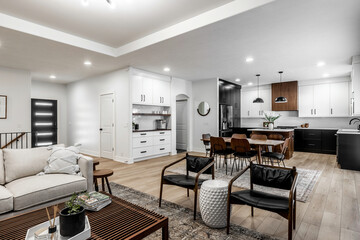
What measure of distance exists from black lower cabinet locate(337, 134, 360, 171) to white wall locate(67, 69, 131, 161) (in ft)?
18.2

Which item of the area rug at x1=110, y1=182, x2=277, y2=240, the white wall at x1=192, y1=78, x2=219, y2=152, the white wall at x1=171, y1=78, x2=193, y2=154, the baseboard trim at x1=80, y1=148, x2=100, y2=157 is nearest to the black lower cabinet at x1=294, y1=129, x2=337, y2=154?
the white wall at x1=192, y1=78, x2=219, y2=152

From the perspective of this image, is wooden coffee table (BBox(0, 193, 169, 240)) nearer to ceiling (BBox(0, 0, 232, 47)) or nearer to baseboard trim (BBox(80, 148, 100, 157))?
ceiling (BBox(0, 0, 232, 47))

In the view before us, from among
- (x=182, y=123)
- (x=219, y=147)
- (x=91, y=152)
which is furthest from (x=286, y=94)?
(x=91, y=152)

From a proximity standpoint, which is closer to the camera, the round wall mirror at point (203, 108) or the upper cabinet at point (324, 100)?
the upper cabinet at point (324, 100)

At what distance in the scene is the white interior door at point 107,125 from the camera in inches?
249

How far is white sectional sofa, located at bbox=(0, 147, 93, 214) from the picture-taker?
217 cm

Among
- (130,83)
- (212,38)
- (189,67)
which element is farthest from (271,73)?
(130,83)

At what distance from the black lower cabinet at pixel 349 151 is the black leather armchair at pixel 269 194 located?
3912 millimetres

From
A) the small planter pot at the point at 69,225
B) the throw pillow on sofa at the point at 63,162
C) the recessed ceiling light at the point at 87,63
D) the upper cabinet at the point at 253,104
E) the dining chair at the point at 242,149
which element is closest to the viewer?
the small planter pot at the point at 69,225

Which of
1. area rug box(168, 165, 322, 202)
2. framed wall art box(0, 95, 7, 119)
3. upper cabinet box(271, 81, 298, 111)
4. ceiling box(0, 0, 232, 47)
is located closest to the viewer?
ceiling box(0, 0, 232, 47)

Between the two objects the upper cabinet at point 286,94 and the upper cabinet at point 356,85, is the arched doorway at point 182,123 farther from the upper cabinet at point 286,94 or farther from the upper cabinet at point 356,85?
the upper cabinet at point 356,85

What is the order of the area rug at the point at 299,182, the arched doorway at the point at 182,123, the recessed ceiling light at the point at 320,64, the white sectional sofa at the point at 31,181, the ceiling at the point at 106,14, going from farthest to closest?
the arched doorway at the point at 182,123 → the recessed ceiling light at the point at 320,64 → the area rug at the point at 299,182 → the ceiling at the point at 106,14 → the white sectional sofa at the point at 31,181

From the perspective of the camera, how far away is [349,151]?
4.97m

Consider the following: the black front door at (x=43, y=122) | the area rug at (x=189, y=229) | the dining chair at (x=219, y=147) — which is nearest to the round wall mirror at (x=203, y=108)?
the dining chair at (x=219, y=147)
